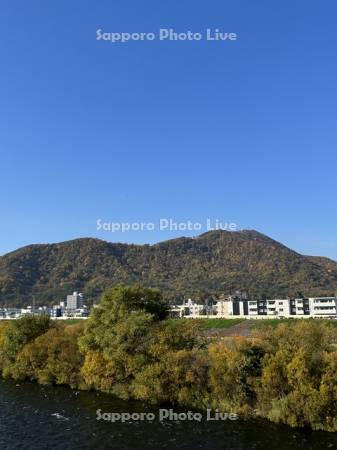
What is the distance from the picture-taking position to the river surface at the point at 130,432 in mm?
46531

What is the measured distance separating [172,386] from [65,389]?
23563mm

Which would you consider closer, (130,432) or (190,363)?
(130,432)

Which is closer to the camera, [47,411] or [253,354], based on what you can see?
[253,354]

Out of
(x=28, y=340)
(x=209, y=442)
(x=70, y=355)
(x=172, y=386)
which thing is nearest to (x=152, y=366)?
(x=172, y=386)

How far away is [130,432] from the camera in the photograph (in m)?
50.9

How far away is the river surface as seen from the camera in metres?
46.5

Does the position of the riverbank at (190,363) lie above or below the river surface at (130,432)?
above

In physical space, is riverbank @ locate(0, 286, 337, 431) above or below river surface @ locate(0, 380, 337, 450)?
above

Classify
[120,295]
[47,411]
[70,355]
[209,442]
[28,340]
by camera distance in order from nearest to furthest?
1. [209,442]
2. [47,411]
3. [120,295]
4. [70,355]
5. [28,340]

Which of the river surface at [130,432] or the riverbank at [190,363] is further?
the riverbank at [190,363]

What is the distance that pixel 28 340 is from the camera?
307 ft

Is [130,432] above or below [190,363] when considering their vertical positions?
below

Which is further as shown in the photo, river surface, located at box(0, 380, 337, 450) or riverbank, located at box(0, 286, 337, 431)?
riverbank, located at box(0, 286, 337, 431)

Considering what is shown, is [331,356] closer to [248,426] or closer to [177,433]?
[248,426]
